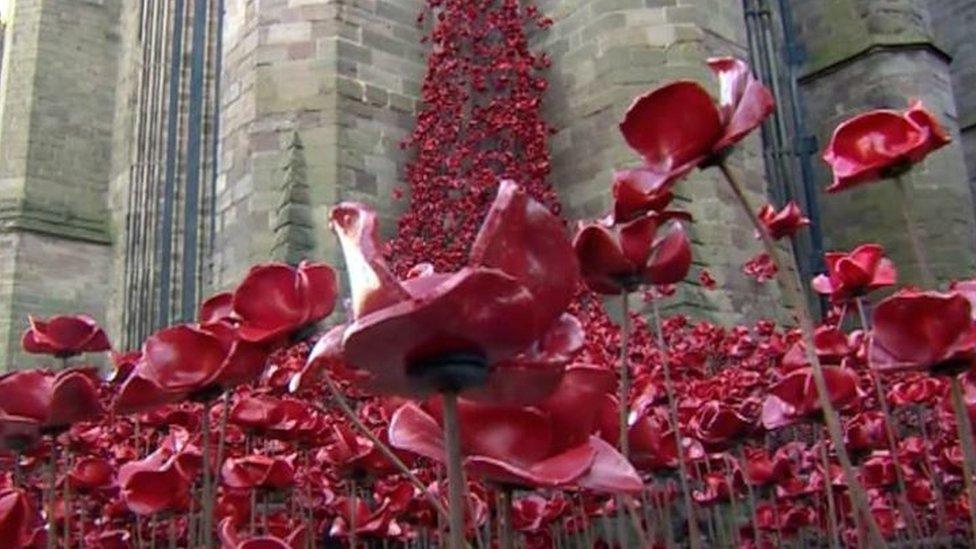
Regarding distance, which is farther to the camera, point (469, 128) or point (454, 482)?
point (469, 128)

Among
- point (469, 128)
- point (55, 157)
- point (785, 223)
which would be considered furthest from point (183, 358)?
point (55, 157)

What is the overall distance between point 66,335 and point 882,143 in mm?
1705

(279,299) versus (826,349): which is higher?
(826,349)

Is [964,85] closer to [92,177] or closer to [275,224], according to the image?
[275,224]

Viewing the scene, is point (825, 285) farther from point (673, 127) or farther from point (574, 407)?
point (574, 407)

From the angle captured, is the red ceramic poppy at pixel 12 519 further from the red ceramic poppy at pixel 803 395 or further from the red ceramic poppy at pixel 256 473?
the red ceramic poppy at pixel 803 395

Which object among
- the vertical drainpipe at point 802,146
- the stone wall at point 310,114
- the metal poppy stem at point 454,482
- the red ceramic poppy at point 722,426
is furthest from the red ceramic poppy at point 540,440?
the vertical drainpipe at point 802,146

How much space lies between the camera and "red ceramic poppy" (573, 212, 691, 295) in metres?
1.56

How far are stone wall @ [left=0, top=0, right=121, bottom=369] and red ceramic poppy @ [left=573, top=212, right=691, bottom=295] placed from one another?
16897 mm

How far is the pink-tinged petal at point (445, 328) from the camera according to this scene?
92 centimetres

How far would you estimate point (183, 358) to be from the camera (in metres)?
1.48

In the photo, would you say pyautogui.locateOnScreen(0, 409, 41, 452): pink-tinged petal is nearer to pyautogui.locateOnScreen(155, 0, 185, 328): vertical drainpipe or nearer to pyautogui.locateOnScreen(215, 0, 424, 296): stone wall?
pyautogui.locateOnScreen(215, 0, 424, 296): stone wall

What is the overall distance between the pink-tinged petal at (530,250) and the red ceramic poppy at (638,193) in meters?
0.41

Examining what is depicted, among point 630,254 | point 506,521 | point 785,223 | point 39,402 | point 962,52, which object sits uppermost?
point 962,52
